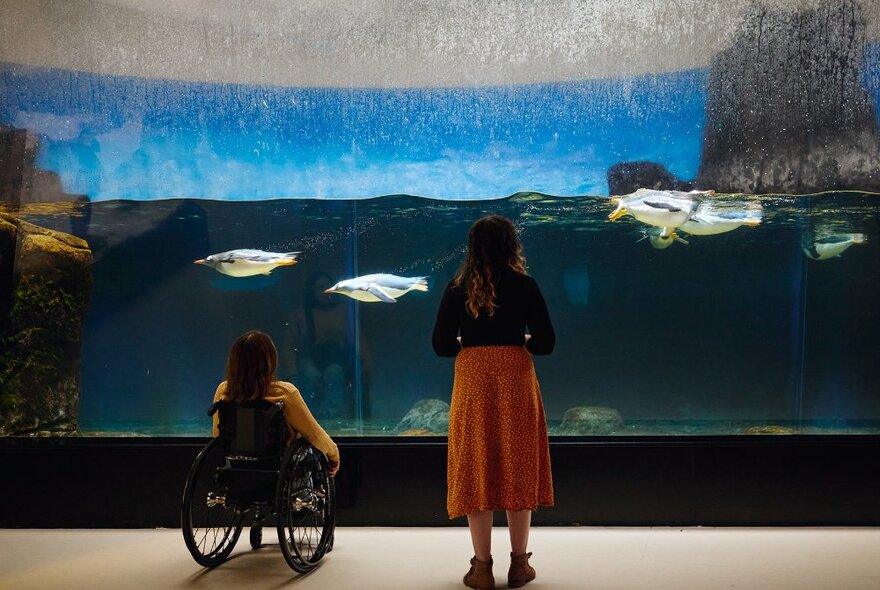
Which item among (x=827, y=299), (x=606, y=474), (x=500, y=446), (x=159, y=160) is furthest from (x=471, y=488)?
(x=159, y=160)

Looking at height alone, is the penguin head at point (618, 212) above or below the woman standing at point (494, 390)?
above

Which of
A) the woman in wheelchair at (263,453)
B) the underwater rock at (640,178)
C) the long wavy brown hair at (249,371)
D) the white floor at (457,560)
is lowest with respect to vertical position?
the white floor at (457,560)

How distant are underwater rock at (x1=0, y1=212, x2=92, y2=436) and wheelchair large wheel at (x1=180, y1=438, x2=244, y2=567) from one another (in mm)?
954

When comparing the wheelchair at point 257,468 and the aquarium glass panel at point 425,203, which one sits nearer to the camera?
the wheelchair at point 257,468

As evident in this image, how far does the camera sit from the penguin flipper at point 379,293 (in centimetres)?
539

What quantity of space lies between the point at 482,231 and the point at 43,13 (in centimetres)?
364

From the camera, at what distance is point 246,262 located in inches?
215

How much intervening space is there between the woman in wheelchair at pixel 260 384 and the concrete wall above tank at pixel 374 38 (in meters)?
2.11

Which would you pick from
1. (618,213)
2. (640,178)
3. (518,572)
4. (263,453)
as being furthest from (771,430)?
(263,453)

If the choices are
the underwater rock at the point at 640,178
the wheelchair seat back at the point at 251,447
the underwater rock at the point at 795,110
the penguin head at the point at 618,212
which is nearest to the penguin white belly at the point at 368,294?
the penguin head at the point at 618,212

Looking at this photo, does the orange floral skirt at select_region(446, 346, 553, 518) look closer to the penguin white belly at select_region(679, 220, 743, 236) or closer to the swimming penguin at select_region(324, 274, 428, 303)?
the swimming penguin at select_region(324, 274, 428, 303)

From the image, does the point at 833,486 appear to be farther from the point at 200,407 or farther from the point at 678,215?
the point at 200,407

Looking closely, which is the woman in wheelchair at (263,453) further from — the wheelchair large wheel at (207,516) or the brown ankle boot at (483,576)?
the brown ankle boot at (483,576)

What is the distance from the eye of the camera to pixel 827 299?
5.18m
